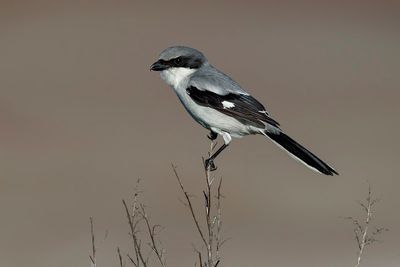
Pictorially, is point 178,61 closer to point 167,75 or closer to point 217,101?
point 167,75

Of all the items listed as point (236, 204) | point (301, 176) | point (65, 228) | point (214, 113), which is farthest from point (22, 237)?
point (214, 113)

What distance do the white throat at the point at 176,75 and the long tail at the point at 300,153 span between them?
0.43 m

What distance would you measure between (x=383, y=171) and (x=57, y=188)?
11.0 ft

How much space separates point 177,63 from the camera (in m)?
5.15

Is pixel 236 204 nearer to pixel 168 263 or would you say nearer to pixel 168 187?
pixel 168 187

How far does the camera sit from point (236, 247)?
397 inches

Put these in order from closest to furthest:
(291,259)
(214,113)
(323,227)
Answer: (214,113) → (291,259) → (323,227)

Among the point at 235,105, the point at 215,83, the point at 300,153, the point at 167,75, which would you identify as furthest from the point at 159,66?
the point at 300,153

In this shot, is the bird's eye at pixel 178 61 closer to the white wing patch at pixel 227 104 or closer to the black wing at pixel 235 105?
the black wing at pixel 235 105

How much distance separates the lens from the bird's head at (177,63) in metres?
5.10

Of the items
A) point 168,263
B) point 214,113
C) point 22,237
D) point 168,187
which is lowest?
point 214,113

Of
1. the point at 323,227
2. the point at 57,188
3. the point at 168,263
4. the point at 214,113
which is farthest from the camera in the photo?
the point at 57,188

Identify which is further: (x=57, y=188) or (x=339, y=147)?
(x=339, y=147)

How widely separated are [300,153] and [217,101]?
43 centimetres
